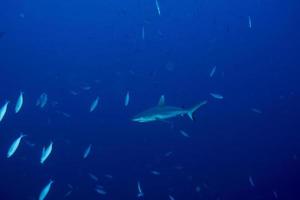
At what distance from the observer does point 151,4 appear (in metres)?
43.6

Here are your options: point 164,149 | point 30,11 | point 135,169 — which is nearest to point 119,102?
point 164,149

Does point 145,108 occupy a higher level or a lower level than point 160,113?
lower

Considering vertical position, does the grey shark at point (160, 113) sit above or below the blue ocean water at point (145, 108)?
above

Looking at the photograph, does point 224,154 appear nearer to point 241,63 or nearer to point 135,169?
point 135,169

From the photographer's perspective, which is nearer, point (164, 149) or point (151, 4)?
point (164, 149)

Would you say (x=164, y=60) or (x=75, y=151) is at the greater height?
(x=75, y=151)

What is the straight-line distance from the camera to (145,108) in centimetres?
2409

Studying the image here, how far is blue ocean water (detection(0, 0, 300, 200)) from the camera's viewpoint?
16188 mm

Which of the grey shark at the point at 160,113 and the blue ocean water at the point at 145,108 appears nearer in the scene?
the grey shark at the point at 160,113

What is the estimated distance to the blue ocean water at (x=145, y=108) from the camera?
16.2m

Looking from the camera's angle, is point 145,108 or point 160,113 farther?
point 145,108

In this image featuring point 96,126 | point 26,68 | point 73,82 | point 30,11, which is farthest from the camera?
point 30,11

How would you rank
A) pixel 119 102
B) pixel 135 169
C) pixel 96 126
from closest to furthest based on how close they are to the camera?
pixel 135 169 < pixel 96 126 < pixel 119 102

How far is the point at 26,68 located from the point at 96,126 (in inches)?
376
